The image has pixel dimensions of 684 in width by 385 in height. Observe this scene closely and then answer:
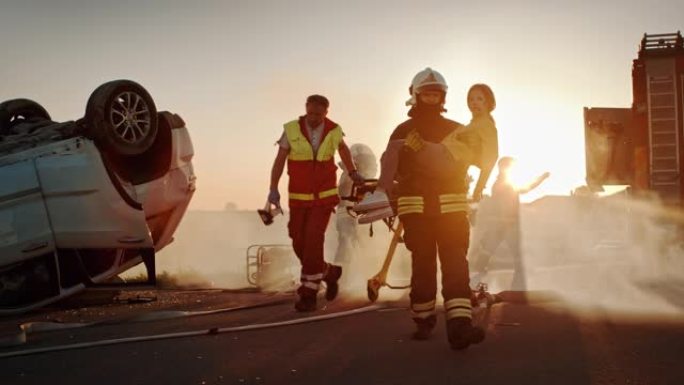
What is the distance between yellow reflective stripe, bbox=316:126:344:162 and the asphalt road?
1.86 metres

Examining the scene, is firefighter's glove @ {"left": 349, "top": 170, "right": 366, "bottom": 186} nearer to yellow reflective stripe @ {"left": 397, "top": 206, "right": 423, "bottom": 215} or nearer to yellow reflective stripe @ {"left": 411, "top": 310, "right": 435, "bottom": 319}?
yellow reflective stripe @ {"left": 397, "top": 206, "right": 423, "bottom": 215}

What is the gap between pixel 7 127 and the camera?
1009 cm

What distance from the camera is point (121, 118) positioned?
342 inches

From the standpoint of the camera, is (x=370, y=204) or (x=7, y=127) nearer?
(x=370, y=204)

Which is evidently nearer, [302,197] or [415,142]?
[415,142]

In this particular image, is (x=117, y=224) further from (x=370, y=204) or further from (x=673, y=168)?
(x=673, y=168)

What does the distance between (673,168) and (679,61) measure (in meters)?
1.77

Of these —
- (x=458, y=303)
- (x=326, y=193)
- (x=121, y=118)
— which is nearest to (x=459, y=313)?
(x=458, y=303)

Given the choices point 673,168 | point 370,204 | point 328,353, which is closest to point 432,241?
point 328,353

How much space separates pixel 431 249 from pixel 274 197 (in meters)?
3.07

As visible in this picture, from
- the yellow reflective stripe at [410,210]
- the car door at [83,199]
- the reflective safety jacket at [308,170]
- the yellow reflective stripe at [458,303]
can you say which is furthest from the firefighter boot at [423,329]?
the car door at [83,199]

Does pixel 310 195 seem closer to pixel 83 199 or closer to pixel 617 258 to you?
pixel 83 199

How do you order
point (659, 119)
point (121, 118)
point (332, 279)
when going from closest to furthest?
1. point (121, 118)
2. point (332, 279)
3. point (659, 119)

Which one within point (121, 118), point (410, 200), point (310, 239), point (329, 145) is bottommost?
point (310, 239)
